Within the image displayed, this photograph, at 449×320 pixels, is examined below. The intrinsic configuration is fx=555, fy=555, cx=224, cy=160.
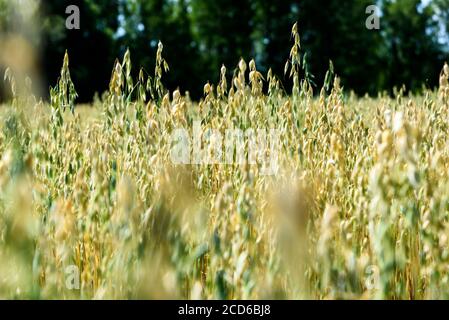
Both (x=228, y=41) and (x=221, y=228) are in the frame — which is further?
(x=228, y=41)

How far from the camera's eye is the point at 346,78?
24.5 metres

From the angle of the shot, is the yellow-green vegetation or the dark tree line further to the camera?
the dark tree line

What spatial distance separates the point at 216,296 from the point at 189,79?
24158 mm

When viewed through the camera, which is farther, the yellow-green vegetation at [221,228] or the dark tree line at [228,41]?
the dark tree line at [228,41]

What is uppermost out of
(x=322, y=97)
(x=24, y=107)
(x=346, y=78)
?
(x=346, y=78)

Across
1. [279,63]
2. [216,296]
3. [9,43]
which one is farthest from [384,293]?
[279,63]

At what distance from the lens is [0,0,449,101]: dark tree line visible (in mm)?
22797

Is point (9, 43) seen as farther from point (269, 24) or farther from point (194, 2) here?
point (194, 2)

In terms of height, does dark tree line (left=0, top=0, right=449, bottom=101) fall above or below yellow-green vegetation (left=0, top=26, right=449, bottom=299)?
above

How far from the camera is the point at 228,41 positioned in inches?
1035

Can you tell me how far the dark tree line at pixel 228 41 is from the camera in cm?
2280

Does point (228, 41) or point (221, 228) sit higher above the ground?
point (228, 41)

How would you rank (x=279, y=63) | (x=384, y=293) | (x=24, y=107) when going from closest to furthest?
(x=384, y=293)
(x=24, y=107)
(x=279, y=63)

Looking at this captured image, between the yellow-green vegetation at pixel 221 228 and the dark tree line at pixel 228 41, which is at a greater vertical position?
the dark tree line at pixel 228 41
